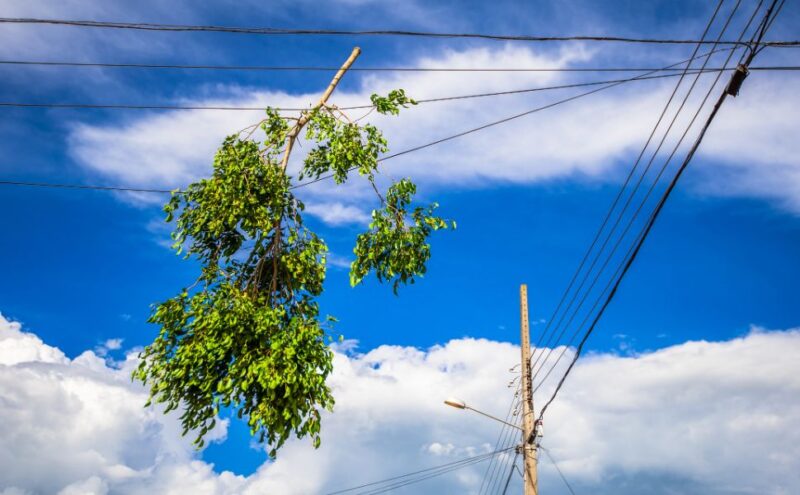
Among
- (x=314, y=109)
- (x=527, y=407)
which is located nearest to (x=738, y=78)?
(x=314, y=109)

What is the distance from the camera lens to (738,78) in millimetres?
6945

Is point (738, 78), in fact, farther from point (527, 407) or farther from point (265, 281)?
point (527, 407)

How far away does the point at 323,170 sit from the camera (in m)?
10.5

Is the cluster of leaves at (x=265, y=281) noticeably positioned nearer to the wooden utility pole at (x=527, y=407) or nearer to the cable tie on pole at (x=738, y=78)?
the cable tie on pole at (x=738, y=78)

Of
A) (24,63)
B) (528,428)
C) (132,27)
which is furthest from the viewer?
(528,428)

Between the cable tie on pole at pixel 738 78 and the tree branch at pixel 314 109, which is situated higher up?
the tree branch at pixel 314 109

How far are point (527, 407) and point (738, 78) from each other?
12.7 meters

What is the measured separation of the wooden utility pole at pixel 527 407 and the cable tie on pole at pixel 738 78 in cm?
1202

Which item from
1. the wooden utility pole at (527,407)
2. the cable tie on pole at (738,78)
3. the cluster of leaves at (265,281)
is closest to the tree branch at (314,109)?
the cluster of leaves at (265,281)

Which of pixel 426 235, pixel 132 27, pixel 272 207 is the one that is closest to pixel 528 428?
pixel 426 235

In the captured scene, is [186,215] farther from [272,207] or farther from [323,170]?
[323,170]

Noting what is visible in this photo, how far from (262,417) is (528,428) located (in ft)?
35.3

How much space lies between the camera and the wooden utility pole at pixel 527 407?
16422mm

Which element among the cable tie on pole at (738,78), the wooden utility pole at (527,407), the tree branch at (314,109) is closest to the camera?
the cable tie on pole at (738,78)
